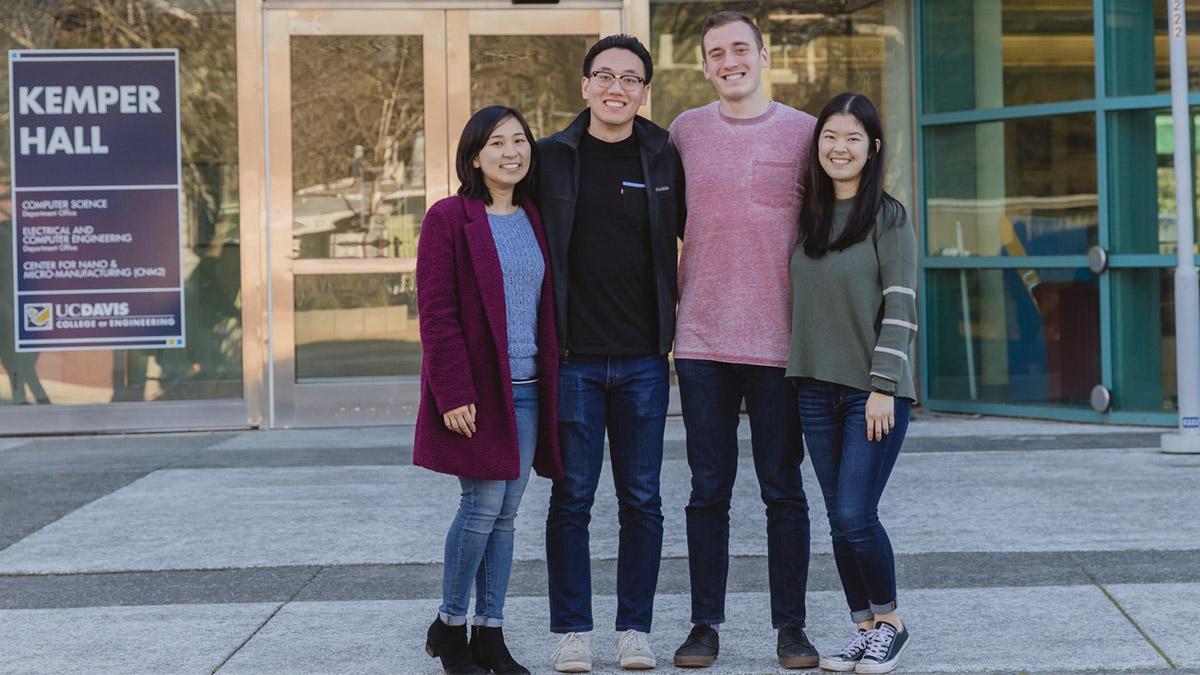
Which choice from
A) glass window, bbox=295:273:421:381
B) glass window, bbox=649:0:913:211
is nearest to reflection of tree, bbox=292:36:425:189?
glass window, bbox=295:273:421:381

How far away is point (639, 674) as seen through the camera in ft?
14.6

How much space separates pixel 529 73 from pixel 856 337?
6.61 metres

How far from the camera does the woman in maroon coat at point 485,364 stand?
4.36 metres

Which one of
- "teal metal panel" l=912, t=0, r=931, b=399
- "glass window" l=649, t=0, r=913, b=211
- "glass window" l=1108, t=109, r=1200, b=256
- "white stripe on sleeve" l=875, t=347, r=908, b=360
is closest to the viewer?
"white stripe on sleeve" l=875, t=347, r=908, b=360

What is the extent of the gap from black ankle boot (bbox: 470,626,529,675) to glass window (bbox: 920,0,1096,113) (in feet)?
22.4

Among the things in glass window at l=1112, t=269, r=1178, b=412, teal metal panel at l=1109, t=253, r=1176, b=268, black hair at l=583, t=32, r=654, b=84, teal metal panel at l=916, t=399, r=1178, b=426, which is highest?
black hair at l=583, t=32, r=654, b=84

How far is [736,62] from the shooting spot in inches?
179

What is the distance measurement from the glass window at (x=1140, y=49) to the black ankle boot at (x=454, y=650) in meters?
6.88

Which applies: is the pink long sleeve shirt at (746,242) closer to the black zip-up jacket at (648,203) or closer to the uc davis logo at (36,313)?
the black zip-up jacket at (648,203)

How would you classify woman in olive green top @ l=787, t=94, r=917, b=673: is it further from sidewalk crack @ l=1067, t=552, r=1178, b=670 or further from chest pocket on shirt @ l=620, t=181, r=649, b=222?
sidewalk crack @ l=1067, t=552, r=1178, b=670

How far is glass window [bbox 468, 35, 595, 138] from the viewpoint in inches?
416

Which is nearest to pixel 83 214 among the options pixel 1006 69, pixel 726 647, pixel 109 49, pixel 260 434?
pixel 109 49

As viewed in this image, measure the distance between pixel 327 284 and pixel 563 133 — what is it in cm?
627

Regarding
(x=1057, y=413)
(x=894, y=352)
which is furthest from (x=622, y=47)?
(x=1057, y=413)
